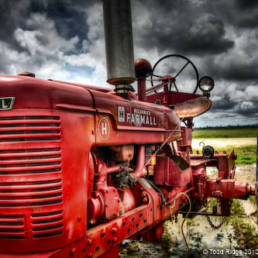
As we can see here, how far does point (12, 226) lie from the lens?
158 centimetres

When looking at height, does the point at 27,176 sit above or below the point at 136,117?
below

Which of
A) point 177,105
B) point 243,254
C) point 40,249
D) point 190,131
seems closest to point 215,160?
point 190,131

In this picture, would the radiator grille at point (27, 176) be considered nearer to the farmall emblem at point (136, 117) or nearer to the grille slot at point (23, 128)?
the grille slot at point (23, 128)

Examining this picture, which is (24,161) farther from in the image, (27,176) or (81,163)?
(81,163)

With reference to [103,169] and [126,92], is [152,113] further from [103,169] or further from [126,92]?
[103,169]

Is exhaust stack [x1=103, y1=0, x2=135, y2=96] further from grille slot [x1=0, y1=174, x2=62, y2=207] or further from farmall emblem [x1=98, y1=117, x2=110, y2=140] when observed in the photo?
A: grille slot [x1=0, y1=174, x2=62, y2=207]

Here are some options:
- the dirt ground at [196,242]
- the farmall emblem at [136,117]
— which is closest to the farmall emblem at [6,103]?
the farmall emblem at [136,117]

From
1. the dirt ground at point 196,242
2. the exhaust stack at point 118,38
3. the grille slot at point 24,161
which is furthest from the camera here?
the dirt ground at point 196,242

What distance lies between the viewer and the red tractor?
5.14 ft

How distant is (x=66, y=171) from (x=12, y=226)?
424mm

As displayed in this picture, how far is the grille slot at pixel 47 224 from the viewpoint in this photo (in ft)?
5.17

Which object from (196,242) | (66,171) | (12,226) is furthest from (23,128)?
(196,242)

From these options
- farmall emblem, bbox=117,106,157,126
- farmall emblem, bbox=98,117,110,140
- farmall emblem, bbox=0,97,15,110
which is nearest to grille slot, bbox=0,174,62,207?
farmall emblem, bbox=0,97,15,110

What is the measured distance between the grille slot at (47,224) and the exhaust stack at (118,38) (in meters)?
1.21
